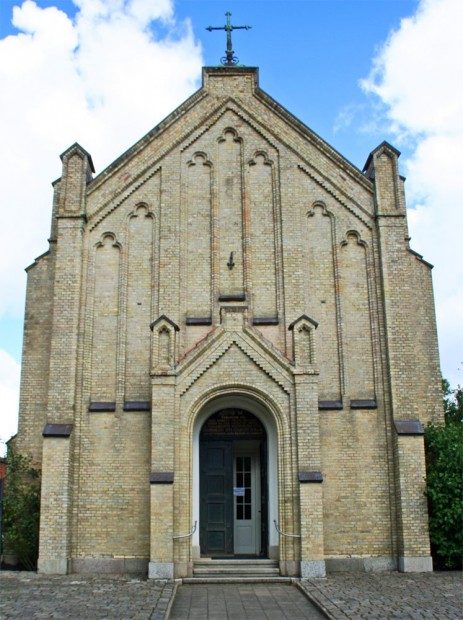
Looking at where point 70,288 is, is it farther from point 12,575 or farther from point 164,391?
point 12,575

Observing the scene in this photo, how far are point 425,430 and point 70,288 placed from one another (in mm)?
9700

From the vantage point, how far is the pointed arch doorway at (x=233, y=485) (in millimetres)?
16984

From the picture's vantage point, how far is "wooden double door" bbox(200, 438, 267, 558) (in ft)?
55.7

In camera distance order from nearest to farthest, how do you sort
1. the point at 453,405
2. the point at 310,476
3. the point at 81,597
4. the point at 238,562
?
the point at 81,597, the point at 310,476, the point at 238,562, the point at 453,405

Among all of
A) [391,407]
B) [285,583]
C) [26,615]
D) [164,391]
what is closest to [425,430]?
[391,407]

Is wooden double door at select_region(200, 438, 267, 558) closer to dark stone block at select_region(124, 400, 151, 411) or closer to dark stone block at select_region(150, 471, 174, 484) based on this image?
dark stone block at select_region(124, 400, 151, 411)

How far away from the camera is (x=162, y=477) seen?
15.4 metres

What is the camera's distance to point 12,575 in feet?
51.0

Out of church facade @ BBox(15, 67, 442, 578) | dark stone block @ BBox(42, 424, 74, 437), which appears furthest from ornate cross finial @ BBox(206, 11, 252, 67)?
dark stone block @ BBox(42, 424, 74, 437)

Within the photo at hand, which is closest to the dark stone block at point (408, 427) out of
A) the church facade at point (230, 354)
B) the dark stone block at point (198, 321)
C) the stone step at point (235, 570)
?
the church facade at point (230, 354)

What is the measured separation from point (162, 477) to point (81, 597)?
3312 mm

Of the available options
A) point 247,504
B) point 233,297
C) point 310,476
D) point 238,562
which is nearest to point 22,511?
point 238,562

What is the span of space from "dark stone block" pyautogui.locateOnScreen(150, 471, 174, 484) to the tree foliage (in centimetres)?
603

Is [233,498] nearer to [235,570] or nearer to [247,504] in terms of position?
[247,504]
